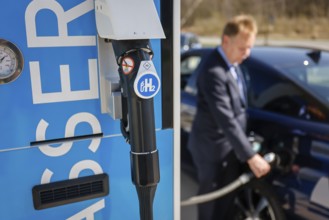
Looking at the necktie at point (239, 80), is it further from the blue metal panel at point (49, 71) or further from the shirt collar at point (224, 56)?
the blue metal panel at point (49, 71)

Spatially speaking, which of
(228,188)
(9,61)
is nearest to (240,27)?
(228,188)

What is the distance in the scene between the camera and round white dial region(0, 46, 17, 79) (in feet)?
3.97

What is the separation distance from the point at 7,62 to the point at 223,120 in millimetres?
1629

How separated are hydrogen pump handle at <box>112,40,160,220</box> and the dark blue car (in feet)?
5.02

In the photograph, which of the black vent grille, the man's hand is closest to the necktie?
the man's hand

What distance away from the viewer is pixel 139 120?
3.96ft

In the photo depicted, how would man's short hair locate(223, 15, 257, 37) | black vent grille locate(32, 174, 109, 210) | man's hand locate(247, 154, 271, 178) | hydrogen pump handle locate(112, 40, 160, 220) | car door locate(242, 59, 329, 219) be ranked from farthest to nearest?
man's short hair locate(223, 15, 257, 37)
man's hand locate(247, 154, 271, 178)
car door locate(242, 59, 329, 219)
black vent grille locate(32, 174, 109, 210)
hydrogen pump handle locate(112, 40, 160, 220)

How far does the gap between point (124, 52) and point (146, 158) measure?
0.33 m

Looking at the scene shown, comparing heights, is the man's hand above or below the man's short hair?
below

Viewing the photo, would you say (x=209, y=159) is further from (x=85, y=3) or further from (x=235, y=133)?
(x=85, y=3)

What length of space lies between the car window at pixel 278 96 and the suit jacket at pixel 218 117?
30 centimetres

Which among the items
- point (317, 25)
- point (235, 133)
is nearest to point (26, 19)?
point (235, 133)

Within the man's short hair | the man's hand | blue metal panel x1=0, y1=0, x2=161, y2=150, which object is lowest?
the man's hand

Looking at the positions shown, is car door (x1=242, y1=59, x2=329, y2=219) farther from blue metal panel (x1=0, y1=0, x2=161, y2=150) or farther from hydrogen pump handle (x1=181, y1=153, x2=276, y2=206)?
blue metal panel (x1=0, y1=0, x2=161, y2=150)
